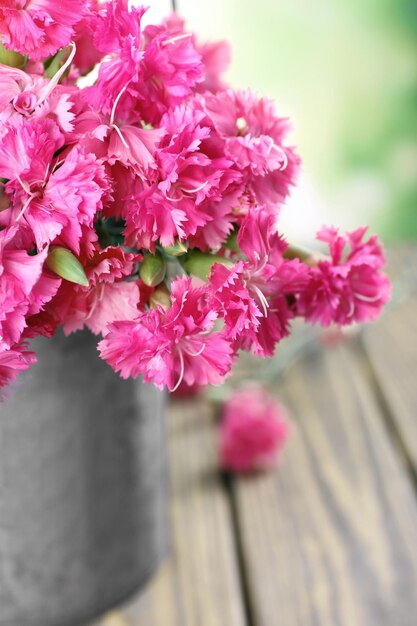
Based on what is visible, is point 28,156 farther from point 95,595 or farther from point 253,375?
point 253,375

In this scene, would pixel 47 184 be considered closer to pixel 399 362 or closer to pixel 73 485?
pixel 73 485

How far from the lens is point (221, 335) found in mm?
406

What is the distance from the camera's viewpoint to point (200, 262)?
43 cm

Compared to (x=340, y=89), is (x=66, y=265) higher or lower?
higher

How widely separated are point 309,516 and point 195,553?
0.10 metres

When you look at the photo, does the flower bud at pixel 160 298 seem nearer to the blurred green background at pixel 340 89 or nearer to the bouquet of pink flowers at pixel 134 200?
the bouquet of pink flowers at pixel 134 200

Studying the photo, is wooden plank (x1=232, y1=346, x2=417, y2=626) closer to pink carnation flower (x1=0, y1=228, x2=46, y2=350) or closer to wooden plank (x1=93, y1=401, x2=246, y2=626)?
wooden plank (x1=93, y1=401, x2=246, y2=626)

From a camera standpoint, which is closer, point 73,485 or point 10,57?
point 10,57

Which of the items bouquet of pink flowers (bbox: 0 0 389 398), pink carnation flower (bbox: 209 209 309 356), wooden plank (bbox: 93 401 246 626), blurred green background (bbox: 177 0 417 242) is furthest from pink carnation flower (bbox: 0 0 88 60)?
blurred green background (bbox: 177 0 417 242)

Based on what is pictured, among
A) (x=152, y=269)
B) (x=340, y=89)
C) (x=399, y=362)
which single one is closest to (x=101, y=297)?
(x=152, y=269)

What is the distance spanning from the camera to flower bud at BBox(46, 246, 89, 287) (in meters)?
0.39

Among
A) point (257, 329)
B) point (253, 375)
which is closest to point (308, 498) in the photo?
point (253, 375)

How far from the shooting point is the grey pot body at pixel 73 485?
1.76ft

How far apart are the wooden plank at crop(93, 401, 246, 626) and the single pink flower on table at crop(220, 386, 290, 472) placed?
0.03 meters
